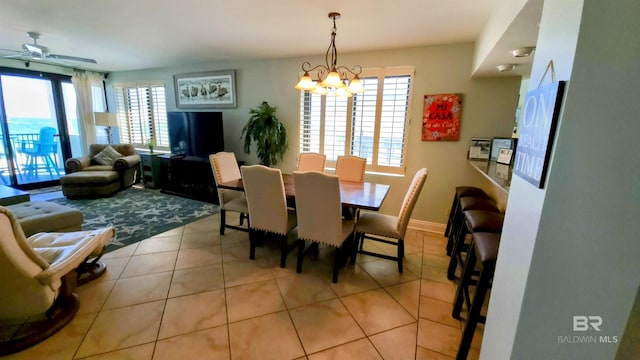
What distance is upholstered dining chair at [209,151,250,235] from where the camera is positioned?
2936 mm

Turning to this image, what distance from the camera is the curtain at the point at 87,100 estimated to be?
214 inches

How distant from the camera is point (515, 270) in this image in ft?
2.96

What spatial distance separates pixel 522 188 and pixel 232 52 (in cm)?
415

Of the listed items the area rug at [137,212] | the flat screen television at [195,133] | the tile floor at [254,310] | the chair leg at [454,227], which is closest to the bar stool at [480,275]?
the tile floor at [254,310]

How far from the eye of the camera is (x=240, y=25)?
2807 mm

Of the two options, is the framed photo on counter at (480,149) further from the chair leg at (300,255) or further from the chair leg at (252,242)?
the chair leg at (252,242)

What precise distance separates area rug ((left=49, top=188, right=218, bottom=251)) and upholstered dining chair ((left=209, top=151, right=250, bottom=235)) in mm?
849

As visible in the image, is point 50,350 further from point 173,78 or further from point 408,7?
point 173,78

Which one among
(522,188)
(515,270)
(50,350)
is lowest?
(50,350)

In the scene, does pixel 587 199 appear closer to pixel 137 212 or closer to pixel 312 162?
pixel 312 162

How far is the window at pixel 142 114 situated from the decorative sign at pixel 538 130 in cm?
622

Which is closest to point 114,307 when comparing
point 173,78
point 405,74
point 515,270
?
point 515,270

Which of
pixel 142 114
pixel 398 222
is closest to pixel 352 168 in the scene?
pixel 398 222

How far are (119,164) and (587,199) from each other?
6157mm
